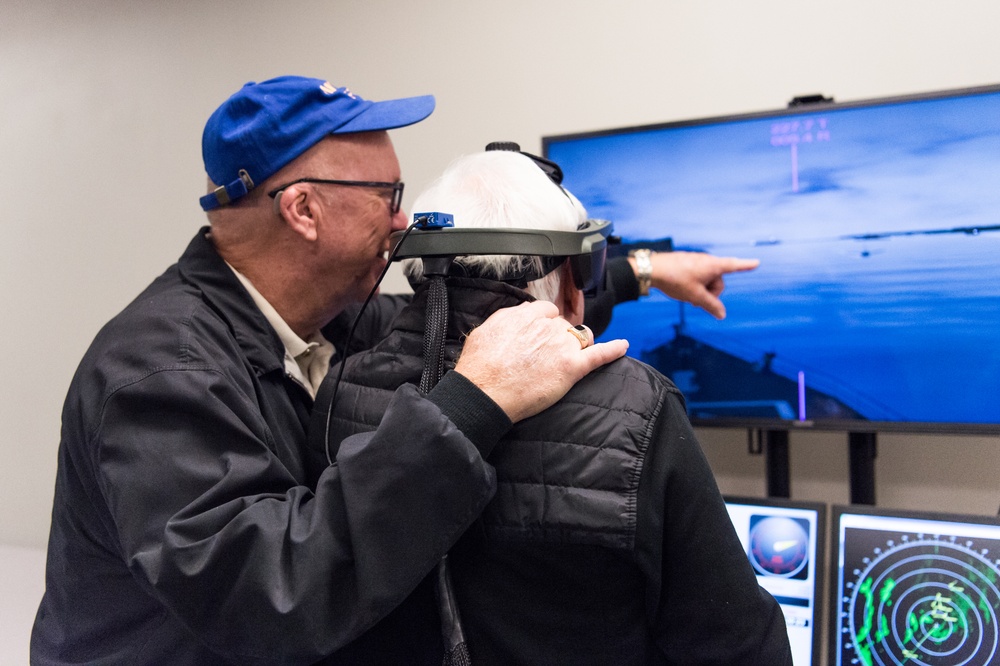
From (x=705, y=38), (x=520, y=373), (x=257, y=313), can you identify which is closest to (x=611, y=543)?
(x=520, y=373)

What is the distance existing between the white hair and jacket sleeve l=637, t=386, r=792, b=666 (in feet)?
0.86

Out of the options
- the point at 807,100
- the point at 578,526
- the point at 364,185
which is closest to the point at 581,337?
the point at 578,526

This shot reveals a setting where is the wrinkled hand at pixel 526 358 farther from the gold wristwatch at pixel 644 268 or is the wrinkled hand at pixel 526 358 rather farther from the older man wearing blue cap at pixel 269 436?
the gold wristwatch at pixel 644 268

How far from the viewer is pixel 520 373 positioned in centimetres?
99

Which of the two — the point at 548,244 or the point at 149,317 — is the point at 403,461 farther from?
the point at 149,317

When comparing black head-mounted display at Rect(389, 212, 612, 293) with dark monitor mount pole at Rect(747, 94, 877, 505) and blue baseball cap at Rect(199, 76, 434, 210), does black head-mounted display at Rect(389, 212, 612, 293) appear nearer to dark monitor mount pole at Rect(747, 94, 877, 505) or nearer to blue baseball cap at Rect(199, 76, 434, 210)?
blue baseball cap at Rect(199, 76, 434, 210)

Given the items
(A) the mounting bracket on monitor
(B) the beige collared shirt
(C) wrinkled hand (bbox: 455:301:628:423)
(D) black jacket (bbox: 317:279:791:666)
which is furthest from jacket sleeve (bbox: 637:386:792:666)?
(A) the mounting bracket on monitor

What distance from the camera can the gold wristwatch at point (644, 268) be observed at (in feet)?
5.95

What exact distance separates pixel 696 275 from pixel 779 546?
1.92ft

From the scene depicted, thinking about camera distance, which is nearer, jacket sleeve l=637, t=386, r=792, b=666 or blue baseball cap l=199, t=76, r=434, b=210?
jacket sleeve l=637, t=386, r=792, b=666

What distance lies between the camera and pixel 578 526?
3.19 ft

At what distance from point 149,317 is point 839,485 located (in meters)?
1.54

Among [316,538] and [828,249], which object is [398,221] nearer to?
[316,538]

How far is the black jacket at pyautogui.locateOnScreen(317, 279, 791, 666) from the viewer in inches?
38.5
